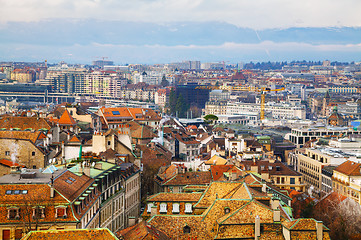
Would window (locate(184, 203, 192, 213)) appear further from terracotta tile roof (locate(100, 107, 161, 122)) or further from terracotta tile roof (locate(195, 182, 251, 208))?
terracotta tile roof (locate(100, 107, 161, 122))

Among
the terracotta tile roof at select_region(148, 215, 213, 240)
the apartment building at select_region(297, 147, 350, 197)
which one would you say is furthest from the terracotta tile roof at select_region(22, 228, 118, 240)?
the apartment building at select_region(297, 147, 350, 197)

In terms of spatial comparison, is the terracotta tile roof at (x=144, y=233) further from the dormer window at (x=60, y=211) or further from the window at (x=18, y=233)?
the window at (x=18, y=233)

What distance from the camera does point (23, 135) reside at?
2327 inches

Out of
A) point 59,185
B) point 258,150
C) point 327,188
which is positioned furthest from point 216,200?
point 258,150

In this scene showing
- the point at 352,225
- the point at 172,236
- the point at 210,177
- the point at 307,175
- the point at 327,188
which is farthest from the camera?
the point at 307,175

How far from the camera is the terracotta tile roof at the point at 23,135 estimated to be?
56669 mm

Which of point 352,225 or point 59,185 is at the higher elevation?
point 59,185

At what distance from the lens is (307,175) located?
81688 mm

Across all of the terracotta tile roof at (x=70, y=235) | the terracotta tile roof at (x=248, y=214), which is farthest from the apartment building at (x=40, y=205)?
the terracotta tile roof at (x=248, y=214)

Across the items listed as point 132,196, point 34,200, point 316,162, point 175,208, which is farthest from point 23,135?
point 316,162

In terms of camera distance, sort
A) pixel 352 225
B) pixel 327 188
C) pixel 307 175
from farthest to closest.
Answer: pixel 307 175, pixel 327 188, pixel 352 225

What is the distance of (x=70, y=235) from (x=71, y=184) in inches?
359

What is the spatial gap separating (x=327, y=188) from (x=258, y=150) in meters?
11.5

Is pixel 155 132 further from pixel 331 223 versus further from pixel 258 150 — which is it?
pixel 331 223
